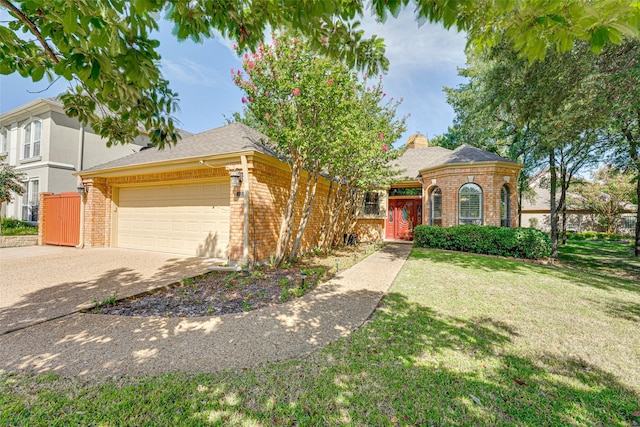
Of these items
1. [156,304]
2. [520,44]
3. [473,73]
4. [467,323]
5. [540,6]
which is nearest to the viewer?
[540,6]

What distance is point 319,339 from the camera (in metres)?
3.29

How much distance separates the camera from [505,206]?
11578mm

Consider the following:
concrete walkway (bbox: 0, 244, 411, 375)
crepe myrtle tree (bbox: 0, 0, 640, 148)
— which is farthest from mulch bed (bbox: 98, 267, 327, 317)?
crepe myrtle tree (bbox: 0, 0, 640, 148)

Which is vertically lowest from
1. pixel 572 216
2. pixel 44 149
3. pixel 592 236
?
pixel 592 236

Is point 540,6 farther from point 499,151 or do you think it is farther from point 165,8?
point 499,151

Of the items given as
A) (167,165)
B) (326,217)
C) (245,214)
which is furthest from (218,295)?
(326,217)

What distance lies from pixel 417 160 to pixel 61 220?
1761 cm

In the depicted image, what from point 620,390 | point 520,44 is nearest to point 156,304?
point 520,44

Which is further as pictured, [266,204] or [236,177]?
[266,204]

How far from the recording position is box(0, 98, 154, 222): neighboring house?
13023mm

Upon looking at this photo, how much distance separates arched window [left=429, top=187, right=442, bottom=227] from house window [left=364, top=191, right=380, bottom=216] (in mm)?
2657

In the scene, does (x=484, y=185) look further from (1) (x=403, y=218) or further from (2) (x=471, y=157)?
(1) (x=403, y=218)

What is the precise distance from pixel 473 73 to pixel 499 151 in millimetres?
5027

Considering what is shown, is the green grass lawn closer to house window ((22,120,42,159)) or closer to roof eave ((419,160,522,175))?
roof eave ((419,160,522,175))
